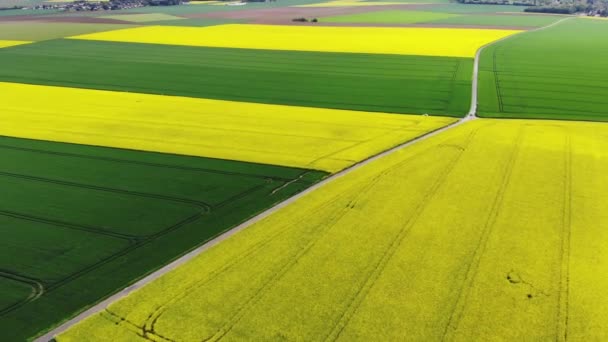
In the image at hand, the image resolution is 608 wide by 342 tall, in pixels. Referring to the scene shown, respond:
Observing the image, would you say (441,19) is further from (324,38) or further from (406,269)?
(406,269)

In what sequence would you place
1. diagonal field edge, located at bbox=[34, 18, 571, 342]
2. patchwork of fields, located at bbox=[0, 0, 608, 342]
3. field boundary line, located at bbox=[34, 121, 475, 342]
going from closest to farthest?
field boundary line, located at bbox=[34, 121, 475, 342]
diagonal field edge, located at bbox=[34, 18, 571, 342]
patchwork of fields, located at bbox=[0, 0, 608, 342]

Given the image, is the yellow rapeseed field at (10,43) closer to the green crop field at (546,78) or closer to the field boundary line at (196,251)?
the green crop field at (546,78)

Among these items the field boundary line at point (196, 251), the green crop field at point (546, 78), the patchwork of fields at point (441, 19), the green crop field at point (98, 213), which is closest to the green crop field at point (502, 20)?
the patchwork of fields at point (441, 19)

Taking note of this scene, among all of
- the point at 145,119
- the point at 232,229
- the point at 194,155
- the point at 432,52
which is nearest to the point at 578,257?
the point at 232,229

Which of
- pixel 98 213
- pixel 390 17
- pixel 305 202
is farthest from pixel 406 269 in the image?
pixel 390 17

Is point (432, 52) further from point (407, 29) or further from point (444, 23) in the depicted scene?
point (444, 23)

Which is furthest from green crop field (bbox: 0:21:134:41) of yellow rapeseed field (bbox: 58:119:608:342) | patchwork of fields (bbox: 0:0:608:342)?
yellow rapeseed field (bbox: 58:119:608:342)

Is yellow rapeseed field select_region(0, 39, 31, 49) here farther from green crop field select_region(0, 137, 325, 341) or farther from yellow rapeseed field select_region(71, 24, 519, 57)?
green crop field select_region(0, 137, 325, 341)
